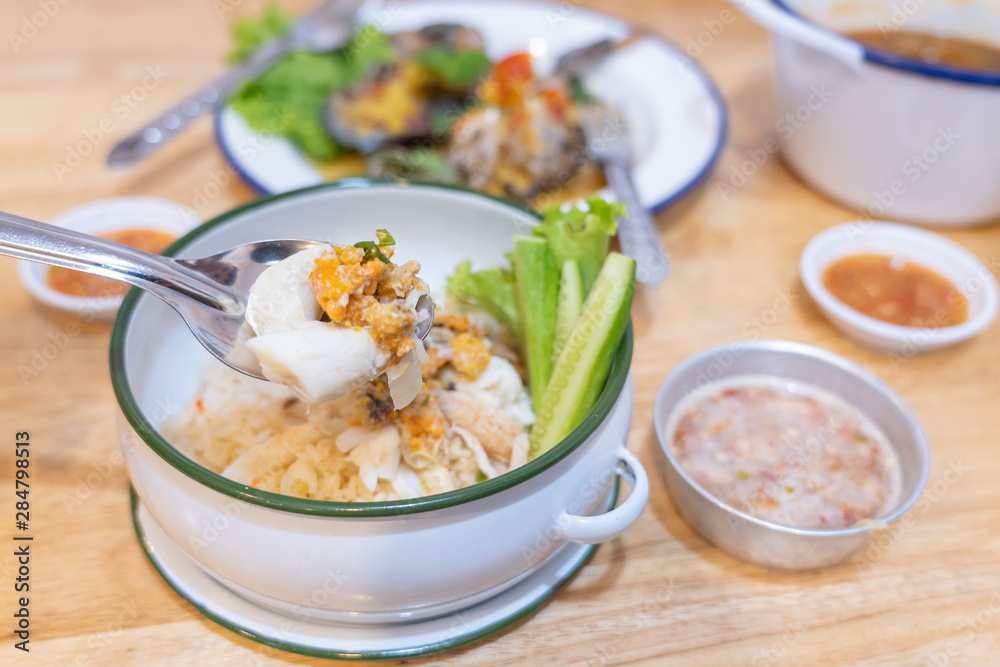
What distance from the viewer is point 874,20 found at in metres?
2.85

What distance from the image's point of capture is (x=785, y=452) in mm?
1814

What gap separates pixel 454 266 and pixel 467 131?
92 cm

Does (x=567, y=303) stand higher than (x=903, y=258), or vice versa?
(x=567, y=303)

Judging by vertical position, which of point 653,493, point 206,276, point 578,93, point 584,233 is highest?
point 206,276

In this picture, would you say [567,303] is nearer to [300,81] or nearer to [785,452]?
[785,452]

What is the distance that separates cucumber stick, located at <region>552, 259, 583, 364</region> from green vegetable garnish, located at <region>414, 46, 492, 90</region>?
4.94 ft

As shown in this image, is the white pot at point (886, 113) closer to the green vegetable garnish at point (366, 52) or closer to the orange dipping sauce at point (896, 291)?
the orange dipping sauce at point (896, 291)

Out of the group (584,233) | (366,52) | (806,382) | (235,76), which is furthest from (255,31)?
(806,382)

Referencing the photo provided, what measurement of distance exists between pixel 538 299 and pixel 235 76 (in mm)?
1813

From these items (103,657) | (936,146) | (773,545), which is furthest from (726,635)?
(936,146)

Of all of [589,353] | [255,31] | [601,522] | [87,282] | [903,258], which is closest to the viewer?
[601,522]

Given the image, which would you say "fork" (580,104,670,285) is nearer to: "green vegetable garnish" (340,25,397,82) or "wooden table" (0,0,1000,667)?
"wooden table" (0,0,1000,667)

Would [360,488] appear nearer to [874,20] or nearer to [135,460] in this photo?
[135,460]

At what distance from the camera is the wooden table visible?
1.48 meters
